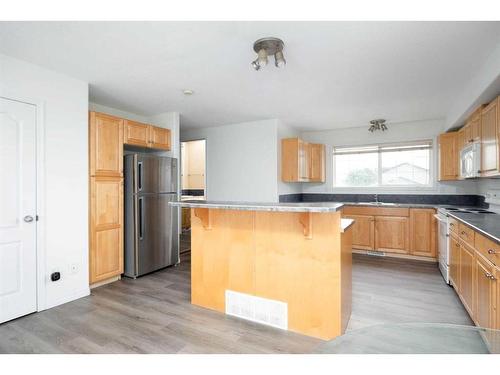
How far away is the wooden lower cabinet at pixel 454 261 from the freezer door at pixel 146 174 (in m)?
3.69

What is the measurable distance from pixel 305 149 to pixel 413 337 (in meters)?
4.36

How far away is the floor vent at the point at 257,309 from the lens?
2.28m

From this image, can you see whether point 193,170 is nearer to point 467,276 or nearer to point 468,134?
point 468,134

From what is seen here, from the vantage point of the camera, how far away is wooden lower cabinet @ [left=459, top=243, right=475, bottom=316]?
2.29 meters

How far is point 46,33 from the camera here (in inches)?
82.3

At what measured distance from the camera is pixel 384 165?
5.34m

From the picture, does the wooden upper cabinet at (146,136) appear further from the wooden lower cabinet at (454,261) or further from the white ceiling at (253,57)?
the wooden lower cabinet at (454,261)

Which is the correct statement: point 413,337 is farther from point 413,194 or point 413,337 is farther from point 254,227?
point 413,194

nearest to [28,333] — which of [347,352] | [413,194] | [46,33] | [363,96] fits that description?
[46,33]

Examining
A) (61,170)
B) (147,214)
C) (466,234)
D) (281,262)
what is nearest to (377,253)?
(466,234)

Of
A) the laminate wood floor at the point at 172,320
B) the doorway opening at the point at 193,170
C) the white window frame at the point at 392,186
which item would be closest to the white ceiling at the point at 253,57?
the white window frame at the point at 392,186

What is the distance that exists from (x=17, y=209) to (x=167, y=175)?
71.6 inches

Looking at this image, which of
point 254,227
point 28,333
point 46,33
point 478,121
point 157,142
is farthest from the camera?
point 157,142

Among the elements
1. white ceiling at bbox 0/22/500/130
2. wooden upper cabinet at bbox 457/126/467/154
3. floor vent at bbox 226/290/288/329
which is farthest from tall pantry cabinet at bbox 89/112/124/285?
wooden upper cabinet at bbox 457/126/467/154
